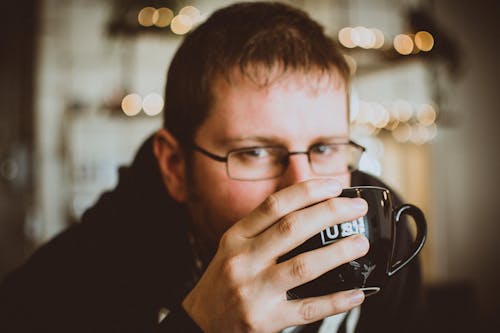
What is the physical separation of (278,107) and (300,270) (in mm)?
404

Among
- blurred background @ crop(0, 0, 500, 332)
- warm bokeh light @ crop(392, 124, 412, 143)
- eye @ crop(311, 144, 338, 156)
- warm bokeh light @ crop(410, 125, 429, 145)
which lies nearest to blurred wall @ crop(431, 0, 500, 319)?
blurred background @ crop(0, 0, 500, 332)

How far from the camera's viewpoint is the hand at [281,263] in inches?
24.9

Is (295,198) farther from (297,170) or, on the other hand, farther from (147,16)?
(147,16)

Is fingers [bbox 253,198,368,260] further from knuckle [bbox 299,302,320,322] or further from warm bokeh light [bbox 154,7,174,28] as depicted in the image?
warm bokeh light [bbox 154,7,174,28]

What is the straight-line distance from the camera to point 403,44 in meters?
3.35

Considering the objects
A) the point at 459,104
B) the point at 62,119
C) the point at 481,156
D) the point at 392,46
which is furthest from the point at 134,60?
the point at 481,156

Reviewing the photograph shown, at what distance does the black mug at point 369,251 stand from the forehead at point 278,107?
0.30 m

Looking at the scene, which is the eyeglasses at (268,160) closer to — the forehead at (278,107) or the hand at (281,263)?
the forehead at (278,107)

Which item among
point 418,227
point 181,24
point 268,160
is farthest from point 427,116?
point 418,227

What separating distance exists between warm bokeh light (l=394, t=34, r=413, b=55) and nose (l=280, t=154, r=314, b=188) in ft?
8.92

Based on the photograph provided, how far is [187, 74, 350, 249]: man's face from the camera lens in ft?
3.06

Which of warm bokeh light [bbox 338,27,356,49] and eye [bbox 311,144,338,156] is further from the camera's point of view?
warm bokeh light [bbox 338,27,356,49]

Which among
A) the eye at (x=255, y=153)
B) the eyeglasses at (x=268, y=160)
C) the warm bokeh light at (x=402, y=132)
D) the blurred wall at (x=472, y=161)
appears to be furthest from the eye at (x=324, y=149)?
the blurred wall at (x=472, y=161)

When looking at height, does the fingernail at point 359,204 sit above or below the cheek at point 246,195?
above
